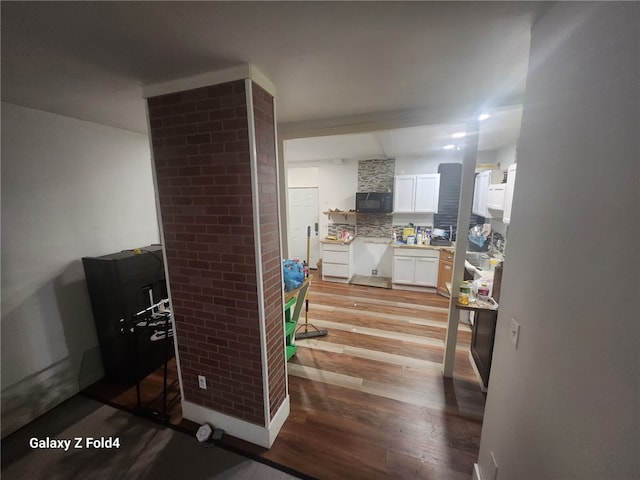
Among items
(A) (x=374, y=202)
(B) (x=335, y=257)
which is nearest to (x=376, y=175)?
(A) (x=374, y=202)

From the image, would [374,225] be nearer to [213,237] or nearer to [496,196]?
[496,196]

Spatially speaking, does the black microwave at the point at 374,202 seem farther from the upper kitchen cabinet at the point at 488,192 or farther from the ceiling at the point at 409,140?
the upper kitchen cabinet at the point at 488,192

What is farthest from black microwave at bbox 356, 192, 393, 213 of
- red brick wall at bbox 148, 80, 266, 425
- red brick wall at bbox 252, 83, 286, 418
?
red brick wall at bbox 148, 80, 266, 425

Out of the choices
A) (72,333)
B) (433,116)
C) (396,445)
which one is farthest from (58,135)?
(396,445)

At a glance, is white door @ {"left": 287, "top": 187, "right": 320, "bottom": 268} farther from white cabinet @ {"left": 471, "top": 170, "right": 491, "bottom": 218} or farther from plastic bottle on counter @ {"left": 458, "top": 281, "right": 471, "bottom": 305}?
plastic bottle on counter @ {"left": 458, "top": 281, "right": 471, "bottom": 305}

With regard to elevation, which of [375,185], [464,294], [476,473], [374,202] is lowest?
[476,473]

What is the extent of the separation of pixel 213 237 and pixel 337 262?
3325 millimetres

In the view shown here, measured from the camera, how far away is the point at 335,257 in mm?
4559

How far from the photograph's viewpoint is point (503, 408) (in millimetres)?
1123

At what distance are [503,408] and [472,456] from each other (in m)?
0.74

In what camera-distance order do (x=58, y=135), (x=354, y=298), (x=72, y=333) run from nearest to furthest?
(x=58, y=135)
(x=72, y=333)
(x=354, y=298)

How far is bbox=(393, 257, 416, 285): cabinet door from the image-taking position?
414 cm

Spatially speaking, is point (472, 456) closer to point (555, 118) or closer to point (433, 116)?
point (555, 118)

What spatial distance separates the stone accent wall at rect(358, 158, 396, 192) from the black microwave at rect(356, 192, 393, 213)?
0.24 m
